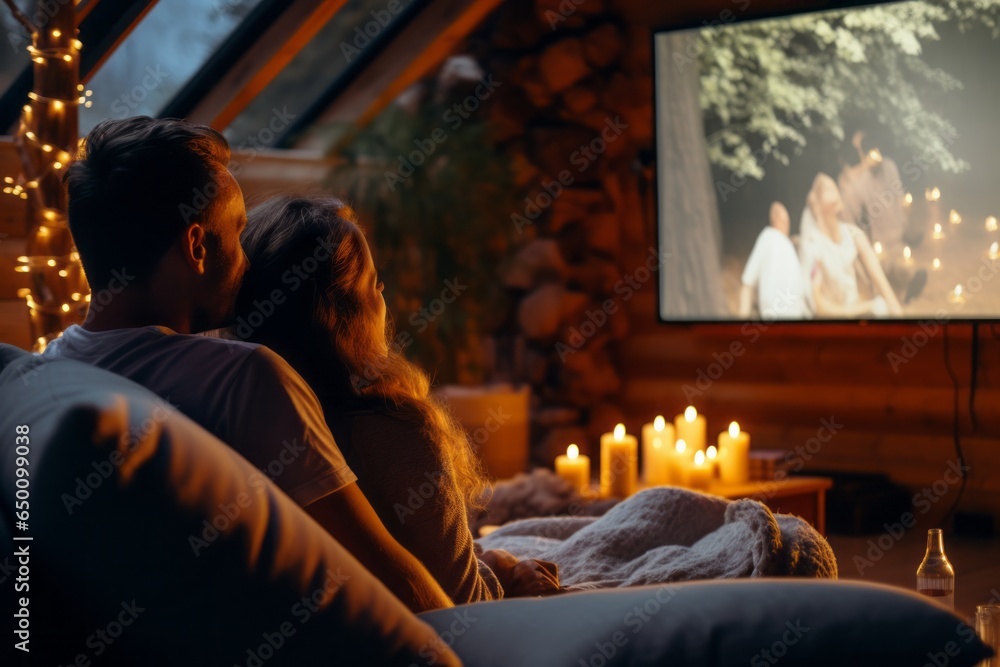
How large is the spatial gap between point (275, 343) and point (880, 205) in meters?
3.31

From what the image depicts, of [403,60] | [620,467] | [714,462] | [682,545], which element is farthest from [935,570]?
[403,60]

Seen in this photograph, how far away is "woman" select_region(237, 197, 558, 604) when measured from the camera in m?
1.23

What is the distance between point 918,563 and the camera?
3.57 meters

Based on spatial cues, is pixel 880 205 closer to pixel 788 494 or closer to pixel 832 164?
pixel 832 164

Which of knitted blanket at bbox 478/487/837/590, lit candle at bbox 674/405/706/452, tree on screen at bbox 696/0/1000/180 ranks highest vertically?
tree on screen at bbox 696/0/1000/180

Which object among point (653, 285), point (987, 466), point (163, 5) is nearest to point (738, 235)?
point (653, 285)

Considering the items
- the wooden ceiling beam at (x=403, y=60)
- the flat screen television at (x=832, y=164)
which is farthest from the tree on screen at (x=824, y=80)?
the wooden ceiling beam at (x=403, y=60)

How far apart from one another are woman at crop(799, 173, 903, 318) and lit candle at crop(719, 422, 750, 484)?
111 centimetres

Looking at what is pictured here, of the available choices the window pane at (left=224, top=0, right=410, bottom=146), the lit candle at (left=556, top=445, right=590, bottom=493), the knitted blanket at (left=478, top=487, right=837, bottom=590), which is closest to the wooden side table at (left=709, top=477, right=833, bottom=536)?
the lit candle at (left=556, top=445, right=590, bottom=493)

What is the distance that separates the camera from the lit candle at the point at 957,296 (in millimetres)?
4039

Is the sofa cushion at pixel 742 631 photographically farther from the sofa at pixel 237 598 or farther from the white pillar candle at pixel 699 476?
the white pillar candle at pixel 699 476

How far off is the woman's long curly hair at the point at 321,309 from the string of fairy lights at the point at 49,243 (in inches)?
53.5

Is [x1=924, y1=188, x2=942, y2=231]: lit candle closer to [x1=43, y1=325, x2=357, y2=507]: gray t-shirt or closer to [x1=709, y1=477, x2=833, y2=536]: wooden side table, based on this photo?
[x1=709, y1=477, x2=833, y2=536]: wooden side table

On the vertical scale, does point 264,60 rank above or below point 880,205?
below
